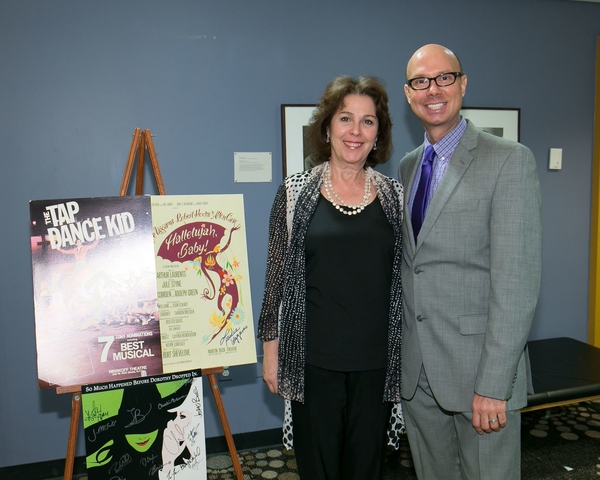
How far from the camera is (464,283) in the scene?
1.56 meters

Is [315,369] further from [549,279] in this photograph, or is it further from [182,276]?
[549,279]

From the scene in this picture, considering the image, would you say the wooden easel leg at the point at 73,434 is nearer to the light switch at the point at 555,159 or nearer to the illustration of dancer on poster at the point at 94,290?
the illustration of dancer on poster at the point at 94,290

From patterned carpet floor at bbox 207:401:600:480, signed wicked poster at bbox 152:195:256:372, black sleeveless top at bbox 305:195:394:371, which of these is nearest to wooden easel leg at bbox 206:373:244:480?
signed wicked poster at bbox 152:195:256:372

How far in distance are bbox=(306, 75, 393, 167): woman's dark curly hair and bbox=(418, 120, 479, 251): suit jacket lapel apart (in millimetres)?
294

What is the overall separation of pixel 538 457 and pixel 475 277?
1725 mm

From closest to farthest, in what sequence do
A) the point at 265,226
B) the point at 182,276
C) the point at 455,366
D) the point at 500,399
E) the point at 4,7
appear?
the point at 500,399, the point at 455,366, the point at 182,276, the point at 4,7, the point at 265,226

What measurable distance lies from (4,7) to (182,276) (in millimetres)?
1708

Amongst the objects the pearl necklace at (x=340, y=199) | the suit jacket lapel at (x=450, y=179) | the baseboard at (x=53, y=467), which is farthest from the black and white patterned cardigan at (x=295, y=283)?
the baseboard at (x=53, y=467)

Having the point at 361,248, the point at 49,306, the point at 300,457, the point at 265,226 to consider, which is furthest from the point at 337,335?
the point at 265,226

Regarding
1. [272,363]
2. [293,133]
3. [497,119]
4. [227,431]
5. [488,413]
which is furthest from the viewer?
[497,119]

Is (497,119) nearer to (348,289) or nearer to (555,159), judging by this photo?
(555,159)

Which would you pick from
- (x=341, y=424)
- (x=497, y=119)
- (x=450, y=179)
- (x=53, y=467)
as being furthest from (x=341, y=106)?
(x=53, y=467)

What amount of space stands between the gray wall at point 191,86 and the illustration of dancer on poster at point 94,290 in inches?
35.4

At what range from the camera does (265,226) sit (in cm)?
296
